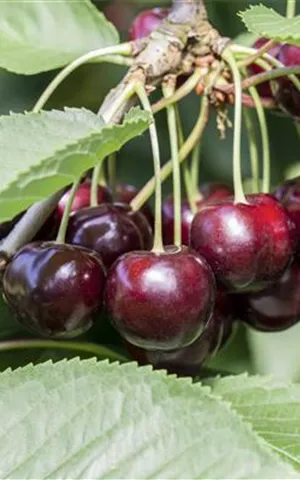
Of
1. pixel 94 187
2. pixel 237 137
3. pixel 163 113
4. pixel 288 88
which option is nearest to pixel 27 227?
pixel 94 187

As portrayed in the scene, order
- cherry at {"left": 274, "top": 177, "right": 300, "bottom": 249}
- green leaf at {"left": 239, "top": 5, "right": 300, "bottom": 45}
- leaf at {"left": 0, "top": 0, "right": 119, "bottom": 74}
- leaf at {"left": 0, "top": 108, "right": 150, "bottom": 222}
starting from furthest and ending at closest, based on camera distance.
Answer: leaf at {"left": 0, "top": 0, "right": 119, "bottom": 74} → cherry at {"left": 274, "top": 177, "right": 300, "bottom": 249} → green leaf at {"left": 239, "top": 5, "right": 300, "bottom": 45} → leaf at {"left": 0, "top": 108, "right": 150, "bottom": 222}

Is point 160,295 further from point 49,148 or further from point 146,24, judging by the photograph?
point 146,24

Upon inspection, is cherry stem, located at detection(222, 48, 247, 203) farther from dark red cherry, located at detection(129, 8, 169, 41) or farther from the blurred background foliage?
the blurred background foliage

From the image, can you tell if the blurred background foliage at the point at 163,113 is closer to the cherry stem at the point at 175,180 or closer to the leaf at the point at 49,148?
the cherry stem at the point at 175,180

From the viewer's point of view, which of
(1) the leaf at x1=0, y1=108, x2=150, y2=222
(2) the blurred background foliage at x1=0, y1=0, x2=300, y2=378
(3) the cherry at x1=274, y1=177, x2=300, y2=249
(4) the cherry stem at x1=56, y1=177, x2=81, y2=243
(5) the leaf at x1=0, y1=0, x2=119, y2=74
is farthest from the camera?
(2) the blurred background foliage at x1=0, y1=0, x2=300, y2=378

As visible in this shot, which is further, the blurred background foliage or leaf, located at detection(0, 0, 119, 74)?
the blurred background foliage

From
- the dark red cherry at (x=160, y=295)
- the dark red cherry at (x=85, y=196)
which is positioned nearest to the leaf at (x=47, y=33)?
the dark red cherry at (x=85, y=196)

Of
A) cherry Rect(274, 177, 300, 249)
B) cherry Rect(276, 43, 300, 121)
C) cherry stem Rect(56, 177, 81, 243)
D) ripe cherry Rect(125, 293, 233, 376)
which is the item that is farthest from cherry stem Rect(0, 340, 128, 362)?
cherry Rect(276, 43, 300, 121)
